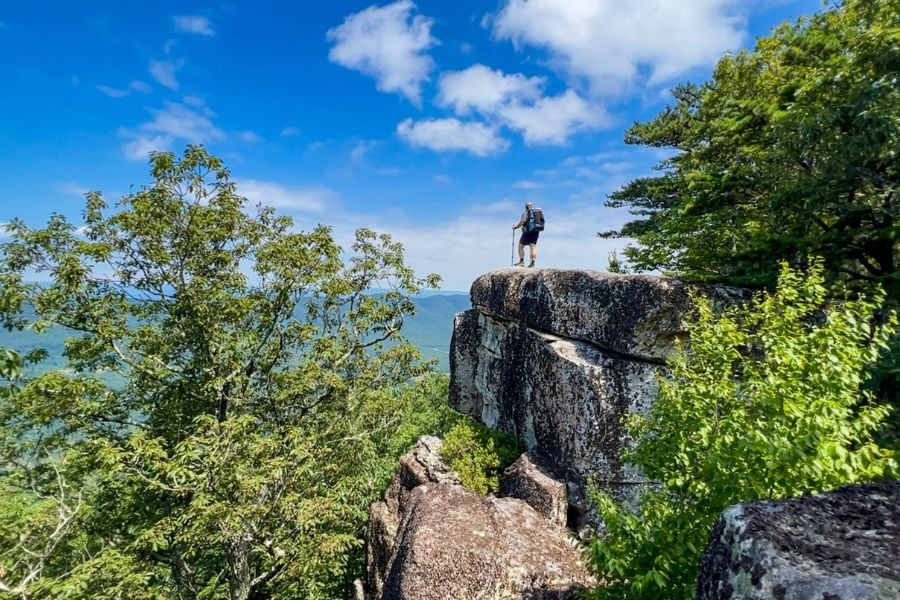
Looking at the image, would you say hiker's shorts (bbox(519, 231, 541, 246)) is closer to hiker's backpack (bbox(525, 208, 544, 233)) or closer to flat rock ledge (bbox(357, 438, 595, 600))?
hiker's backpack (bbox(525, 208, 544, 233))

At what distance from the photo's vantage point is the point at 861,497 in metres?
3.45

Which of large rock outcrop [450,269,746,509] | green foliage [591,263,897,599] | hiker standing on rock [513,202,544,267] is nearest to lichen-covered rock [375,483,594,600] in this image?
green foliage [591,263,897,599]

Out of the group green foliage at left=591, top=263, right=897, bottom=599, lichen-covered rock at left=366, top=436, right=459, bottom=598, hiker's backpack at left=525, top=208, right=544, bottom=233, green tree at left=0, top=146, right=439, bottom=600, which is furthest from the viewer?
hiker's backpack at left=525, top=208, right=544, bottom=233

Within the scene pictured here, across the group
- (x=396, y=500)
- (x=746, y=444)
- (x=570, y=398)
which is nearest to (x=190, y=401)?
(x=396, y=500)

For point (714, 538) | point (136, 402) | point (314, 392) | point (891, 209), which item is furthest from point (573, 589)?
point (136, 402)

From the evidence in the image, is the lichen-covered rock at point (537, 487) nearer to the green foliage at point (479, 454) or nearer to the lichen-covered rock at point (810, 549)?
the green foliage at point (479, 454)

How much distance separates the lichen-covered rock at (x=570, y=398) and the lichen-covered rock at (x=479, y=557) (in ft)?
10.7

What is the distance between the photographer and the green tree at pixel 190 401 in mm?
11312

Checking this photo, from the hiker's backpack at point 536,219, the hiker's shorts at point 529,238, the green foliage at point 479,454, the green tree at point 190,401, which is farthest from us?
the hiker's shorts at point 529,238

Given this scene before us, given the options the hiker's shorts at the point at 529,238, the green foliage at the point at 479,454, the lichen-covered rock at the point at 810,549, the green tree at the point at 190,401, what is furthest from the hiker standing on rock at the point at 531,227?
the lichen-covered rock at the point at 810,549

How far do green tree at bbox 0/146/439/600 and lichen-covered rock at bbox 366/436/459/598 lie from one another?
113 centimetres

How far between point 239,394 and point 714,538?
51.2 ft

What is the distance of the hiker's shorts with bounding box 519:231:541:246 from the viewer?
62.4ft

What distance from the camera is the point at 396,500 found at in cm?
1631
